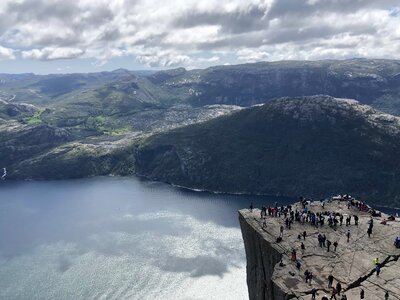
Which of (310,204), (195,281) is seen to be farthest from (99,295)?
(310,204)

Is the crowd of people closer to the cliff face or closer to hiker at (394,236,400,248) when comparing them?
hiker at (394,236,400,248)

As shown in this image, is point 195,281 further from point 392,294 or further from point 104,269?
point 392,294

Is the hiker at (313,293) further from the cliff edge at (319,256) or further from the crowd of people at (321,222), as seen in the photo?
the cliff edge at (319,256)

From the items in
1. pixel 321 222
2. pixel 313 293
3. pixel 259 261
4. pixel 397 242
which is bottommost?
pixel 259 261

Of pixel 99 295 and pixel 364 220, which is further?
pixel 99 295

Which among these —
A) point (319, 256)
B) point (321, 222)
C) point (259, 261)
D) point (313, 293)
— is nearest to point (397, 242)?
point (319, 256)

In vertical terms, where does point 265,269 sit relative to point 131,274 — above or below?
above

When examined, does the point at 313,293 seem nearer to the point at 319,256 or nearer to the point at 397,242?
the point at 319,256

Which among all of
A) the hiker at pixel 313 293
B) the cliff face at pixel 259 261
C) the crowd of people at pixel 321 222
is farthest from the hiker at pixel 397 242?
the hiker at pixel 313 293

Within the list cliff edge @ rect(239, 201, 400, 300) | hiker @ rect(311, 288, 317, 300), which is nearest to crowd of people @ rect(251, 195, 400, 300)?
hiker @ rect(311, 288, 317, 300)
